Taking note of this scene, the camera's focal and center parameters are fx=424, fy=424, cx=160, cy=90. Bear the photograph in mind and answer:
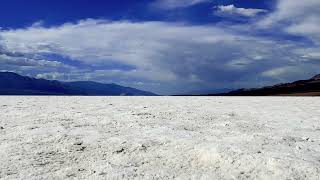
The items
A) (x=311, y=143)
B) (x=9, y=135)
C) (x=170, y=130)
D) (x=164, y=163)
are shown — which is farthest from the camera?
(x=170, y=130)

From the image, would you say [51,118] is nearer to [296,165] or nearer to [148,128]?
[148,128]

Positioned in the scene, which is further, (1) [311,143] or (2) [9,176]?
(1) [311,143]

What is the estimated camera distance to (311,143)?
8203 mm

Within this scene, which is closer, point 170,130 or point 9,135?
point 9,135

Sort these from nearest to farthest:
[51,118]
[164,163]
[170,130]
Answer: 1. [164,163]
2. [170,130]
3. [51,118]

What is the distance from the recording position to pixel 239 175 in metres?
5.85

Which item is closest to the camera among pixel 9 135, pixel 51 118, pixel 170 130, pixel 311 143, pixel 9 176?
pixel 9 176

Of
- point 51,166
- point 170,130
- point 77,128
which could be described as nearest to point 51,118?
point 77,128

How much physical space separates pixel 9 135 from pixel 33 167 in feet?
9.38

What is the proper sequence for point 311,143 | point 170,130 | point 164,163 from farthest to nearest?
point 170,130, point 311,143, point 164,163

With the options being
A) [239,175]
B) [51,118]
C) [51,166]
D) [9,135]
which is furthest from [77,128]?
[239,175]

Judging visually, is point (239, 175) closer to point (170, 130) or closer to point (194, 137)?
point (194, 137)

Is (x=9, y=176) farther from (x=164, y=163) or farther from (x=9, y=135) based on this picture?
(x=9, y=135)

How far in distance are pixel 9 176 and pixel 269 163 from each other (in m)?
3.66
